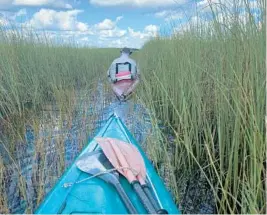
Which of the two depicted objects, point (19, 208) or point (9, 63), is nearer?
point (19, 208)

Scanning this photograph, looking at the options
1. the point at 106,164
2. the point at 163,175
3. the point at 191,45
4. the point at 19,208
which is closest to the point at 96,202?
the point at 106,164

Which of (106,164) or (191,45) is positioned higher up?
(191,45)

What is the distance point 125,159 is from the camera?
2828 mm

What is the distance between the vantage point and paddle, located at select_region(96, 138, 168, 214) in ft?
7.75

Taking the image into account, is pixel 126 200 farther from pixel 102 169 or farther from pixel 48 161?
pixel 48 161

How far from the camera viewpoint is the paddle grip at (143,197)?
2.27m

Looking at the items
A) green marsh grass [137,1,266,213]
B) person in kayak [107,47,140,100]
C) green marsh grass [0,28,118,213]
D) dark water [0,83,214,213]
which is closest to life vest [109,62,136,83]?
person in kayak [107,47,140,100]

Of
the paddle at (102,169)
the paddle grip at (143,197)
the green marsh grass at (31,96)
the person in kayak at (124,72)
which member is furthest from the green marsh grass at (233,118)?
the person in kayak at (124,72)

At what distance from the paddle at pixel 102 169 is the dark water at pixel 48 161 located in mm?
425

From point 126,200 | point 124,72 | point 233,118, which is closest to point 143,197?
point 126,200

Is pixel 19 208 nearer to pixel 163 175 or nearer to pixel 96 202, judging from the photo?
pixel 96 202

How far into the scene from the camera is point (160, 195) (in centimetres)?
269

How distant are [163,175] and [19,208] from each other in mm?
1403

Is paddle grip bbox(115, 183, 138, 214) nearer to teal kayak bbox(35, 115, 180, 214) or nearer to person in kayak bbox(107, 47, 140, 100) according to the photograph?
teal kayak bbox(35, 115, 180, 214)
